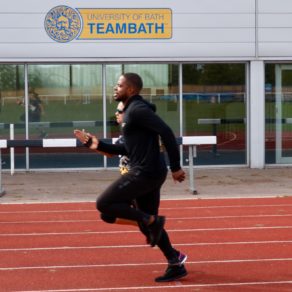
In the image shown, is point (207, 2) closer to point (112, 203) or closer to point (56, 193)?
point (56, 193)

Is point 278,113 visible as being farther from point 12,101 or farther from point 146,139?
point 146,139

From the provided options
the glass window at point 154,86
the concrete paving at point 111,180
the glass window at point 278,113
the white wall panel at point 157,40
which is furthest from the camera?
the glass window at point 278,113

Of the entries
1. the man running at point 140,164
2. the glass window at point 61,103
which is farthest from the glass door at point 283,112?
the man running at point 140,164

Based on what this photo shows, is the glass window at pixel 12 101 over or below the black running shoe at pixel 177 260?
over

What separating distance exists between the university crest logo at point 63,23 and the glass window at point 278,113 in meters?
4.70

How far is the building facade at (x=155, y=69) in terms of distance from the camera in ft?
57.8

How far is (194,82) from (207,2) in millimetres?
1894

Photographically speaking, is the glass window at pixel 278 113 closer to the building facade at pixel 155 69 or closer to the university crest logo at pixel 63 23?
the building facade at pixel 155 69

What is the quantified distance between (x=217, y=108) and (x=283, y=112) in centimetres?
167

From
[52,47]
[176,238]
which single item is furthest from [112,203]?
[52,47]

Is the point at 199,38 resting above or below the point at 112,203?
above

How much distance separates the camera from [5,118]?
1795 cm

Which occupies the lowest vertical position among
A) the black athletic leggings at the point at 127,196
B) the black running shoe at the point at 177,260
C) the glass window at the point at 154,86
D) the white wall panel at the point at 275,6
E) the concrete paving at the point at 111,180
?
the concrete paving at the point at 111,180

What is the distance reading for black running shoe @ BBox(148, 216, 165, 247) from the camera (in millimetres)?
6844
